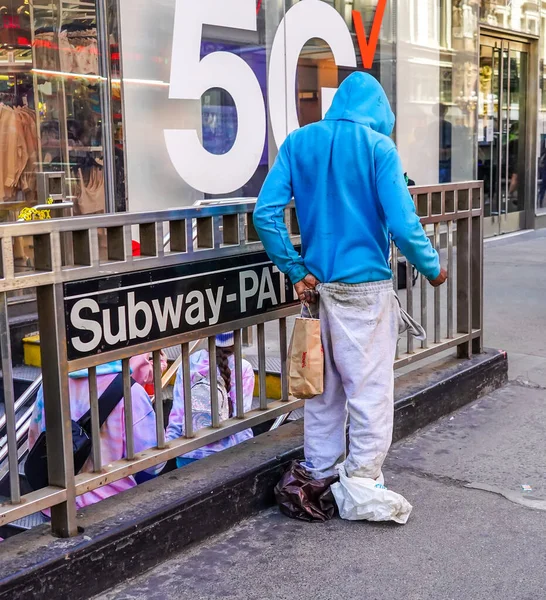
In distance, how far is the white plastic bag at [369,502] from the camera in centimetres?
346

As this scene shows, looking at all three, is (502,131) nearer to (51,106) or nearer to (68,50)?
(68,50)

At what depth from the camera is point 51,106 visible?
700 centimetres

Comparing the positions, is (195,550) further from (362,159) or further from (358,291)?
(362,159)

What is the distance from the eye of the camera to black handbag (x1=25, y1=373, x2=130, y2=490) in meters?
3.26

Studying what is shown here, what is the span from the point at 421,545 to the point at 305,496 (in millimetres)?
502

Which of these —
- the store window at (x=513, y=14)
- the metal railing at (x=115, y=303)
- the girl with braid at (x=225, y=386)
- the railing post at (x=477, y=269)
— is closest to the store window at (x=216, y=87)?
the railing post at (x=477, y=269)

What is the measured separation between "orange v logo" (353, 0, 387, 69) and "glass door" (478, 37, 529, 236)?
3376mm

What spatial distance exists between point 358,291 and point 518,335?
389cm

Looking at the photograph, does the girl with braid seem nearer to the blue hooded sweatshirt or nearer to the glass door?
the blue hooded sweatshirt

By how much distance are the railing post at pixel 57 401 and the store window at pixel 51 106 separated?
3.96 metres

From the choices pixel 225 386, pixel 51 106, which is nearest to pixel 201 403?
pixel 225 386

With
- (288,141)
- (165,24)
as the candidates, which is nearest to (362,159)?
(288,141)

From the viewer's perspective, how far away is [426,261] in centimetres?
346

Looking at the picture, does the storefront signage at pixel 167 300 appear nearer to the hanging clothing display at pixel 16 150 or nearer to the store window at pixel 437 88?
the hanging clothing display at pixel 16 150
